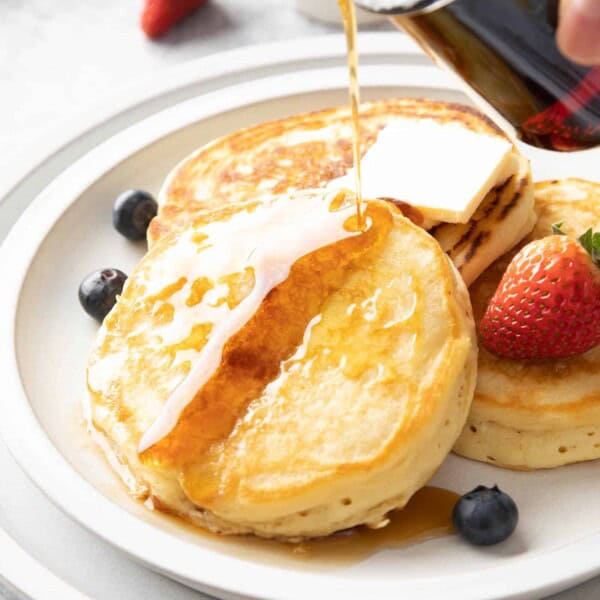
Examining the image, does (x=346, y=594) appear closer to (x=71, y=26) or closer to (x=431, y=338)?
(x=431, y=338)

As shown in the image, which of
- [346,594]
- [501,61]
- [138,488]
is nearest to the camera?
[501,61]

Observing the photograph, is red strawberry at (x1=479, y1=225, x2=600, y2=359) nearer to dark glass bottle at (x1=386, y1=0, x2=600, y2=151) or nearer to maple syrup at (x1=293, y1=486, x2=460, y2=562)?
dark glass bottle at (x1=386, y1=0, x2=600, y2=151)

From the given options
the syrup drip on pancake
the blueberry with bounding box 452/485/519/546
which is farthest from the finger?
the blueberry with bounding box 452/485/519/546

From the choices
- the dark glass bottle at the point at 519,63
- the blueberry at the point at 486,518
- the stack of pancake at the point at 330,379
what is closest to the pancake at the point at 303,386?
the stack of pancake at the point at 330,379

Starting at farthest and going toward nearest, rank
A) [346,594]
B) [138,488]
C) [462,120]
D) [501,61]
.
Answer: [462,120] < [138,488] < [346,594] < [501,61]

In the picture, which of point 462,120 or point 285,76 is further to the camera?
point 285,76

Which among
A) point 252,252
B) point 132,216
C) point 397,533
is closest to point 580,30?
point 252,252

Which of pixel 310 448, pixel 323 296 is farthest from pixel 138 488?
pixel 323 296
